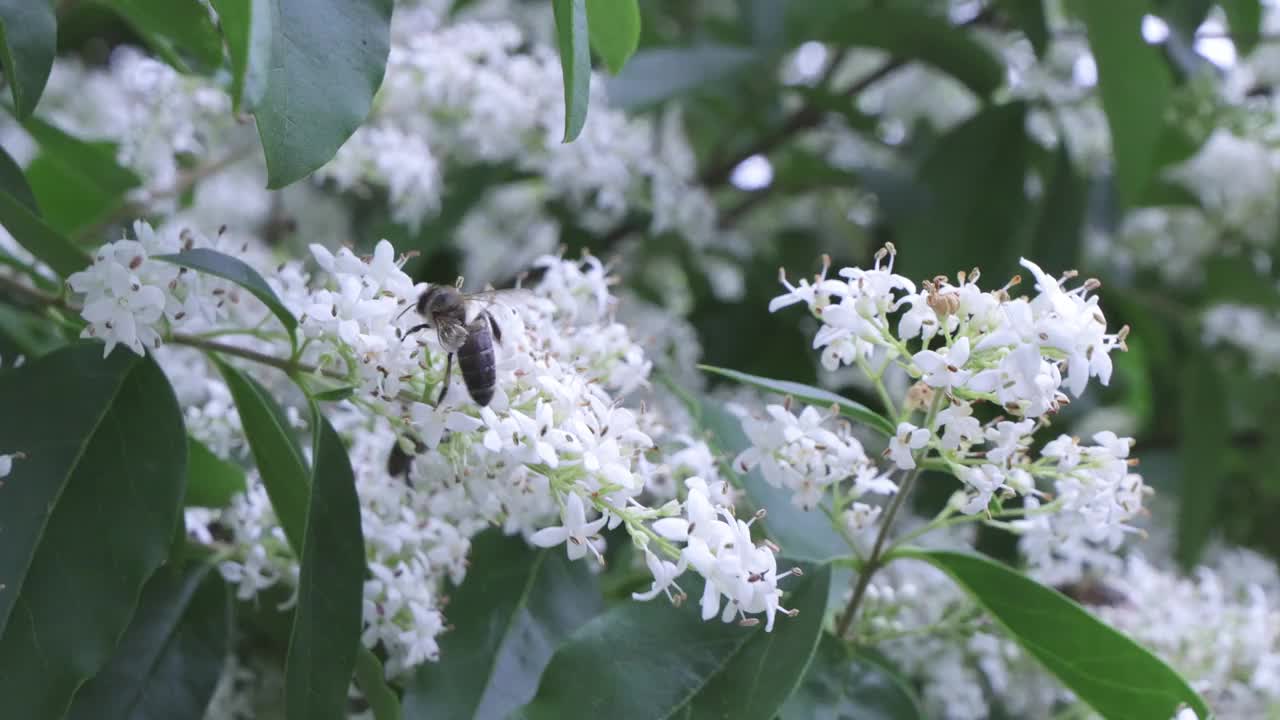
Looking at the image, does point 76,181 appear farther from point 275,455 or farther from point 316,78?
point 316,78

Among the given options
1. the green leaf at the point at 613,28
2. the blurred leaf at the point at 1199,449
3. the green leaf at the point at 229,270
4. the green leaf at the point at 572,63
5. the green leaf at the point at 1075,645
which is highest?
the blurred leaf at the point at 1199,449

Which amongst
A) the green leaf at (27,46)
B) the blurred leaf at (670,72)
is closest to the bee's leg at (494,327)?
the green leaf at (27,46)

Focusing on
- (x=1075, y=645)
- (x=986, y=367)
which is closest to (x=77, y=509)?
(x=986, y=367)

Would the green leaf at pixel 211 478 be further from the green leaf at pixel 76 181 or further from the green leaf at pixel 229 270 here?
the green leaf at pixel 76 181

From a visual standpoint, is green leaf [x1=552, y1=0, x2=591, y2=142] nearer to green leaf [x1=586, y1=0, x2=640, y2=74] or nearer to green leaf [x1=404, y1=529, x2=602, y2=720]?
green leaf [x1=586, y1=0, x2=640, y2=74]

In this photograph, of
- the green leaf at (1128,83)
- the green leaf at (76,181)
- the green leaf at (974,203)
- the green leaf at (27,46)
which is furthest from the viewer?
the green leaf at (974,203)

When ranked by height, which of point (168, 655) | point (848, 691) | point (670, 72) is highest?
point (670, 72)

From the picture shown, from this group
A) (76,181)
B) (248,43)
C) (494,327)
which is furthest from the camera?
(76,181)
